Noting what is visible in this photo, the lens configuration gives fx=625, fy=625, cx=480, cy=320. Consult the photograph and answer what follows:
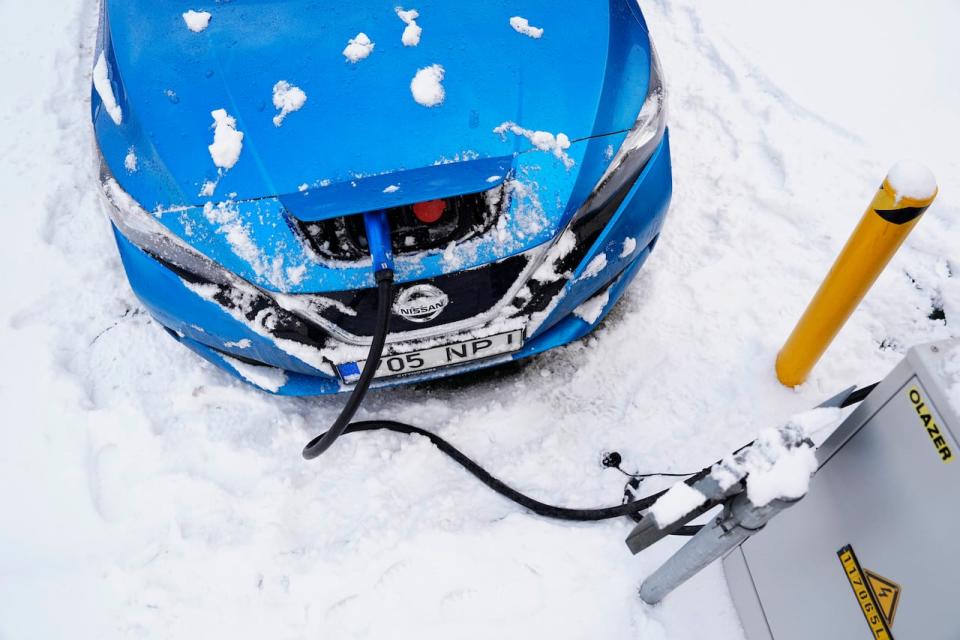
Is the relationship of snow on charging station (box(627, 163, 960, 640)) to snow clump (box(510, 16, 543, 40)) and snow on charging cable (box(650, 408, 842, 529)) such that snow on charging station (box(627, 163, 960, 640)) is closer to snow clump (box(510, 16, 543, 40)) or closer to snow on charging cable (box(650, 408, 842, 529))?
snow on charging cable (box(650, 408, 842, 529))

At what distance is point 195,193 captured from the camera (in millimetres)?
1733

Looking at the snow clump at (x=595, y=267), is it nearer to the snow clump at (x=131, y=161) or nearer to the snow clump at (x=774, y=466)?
the snow clump at (x=774, y=466)

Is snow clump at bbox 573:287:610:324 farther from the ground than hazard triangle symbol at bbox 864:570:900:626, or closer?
closer

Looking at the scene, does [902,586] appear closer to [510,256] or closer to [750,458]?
[750,458]

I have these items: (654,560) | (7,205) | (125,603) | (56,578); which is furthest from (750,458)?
(7,205)

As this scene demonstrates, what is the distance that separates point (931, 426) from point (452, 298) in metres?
1.10

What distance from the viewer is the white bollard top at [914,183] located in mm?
1427

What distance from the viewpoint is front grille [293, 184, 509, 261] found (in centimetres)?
171

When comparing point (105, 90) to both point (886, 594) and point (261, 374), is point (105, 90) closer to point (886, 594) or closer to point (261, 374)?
point (261, 374)

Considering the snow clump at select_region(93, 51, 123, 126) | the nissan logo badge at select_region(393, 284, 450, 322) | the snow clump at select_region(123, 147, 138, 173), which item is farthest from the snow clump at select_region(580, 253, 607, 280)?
the snow clump at select_region(93, 51, 123, 126)

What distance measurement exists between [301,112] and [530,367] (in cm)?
117

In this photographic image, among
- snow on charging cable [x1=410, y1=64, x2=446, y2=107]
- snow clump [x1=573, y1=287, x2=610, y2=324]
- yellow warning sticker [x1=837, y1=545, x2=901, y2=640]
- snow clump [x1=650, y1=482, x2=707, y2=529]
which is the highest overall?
snow on charging cable [x1=410, y1=64, x2=446, y2=107]

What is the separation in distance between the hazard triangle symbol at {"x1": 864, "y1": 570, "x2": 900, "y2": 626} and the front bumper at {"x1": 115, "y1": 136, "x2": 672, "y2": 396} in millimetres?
995

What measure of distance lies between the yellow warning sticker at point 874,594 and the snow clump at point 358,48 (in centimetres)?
178
